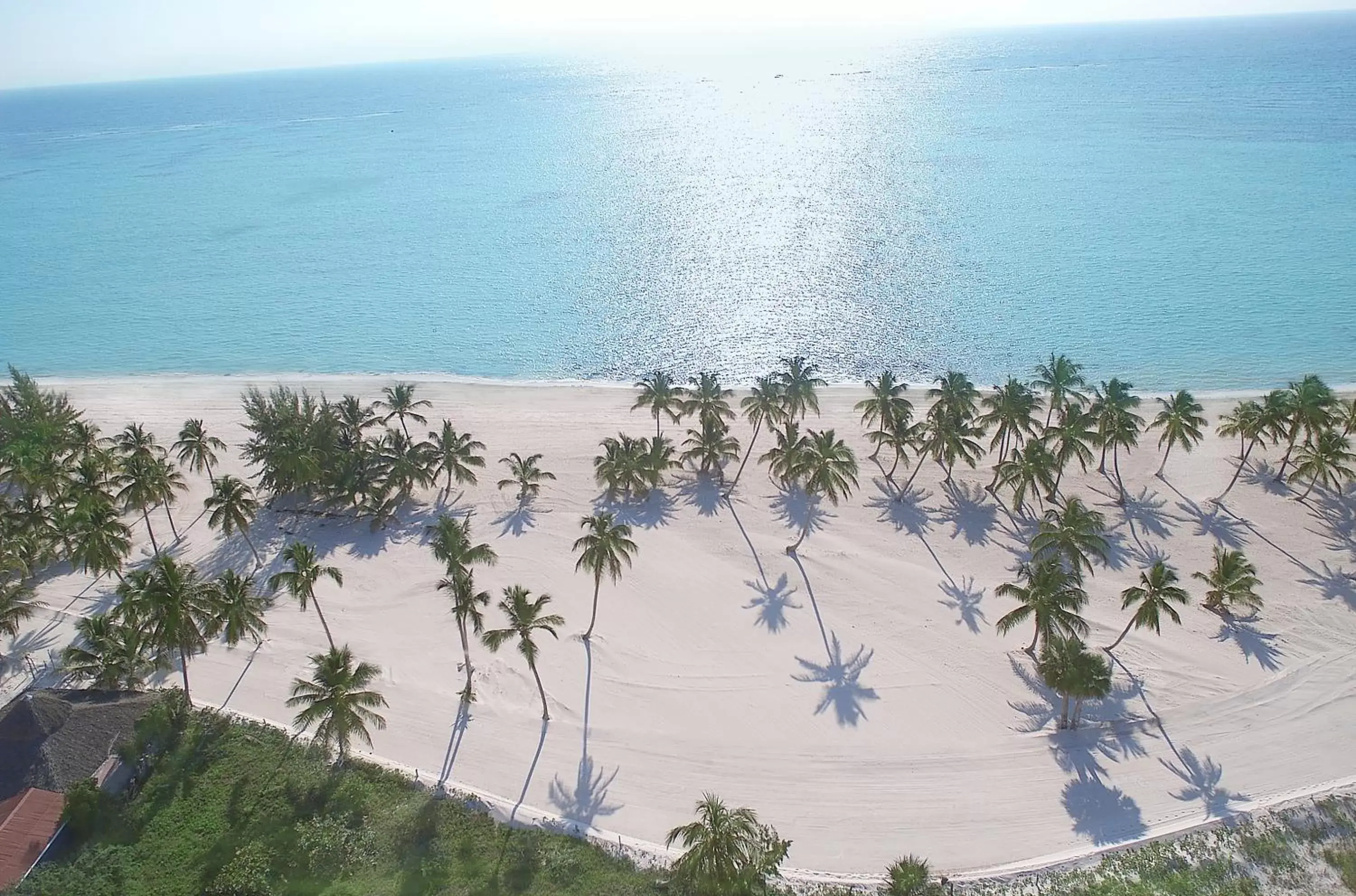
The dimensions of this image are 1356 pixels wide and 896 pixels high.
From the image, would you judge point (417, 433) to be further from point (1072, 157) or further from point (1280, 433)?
point (1072, 157)

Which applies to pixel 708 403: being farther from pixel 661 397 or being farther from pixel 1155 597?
pixel 1155 597

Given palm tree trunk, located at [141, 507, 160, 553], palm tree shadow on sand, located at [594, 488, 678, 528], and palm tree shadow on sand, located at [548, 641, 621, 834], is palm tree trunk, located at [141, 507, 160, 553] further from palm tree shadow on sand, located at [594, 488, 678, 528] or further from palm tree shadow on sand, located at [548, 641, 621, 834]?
palm tree shadow on sand, located at [548, 641, 621, 834]

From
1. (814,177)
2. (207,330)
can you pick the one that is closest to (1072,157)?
(814,177)

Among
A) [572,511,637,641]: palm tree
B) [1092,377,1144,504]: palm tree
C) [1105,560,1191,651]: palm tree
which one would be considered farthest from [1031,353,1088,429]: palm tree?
[572,511,637,641]: palm tree

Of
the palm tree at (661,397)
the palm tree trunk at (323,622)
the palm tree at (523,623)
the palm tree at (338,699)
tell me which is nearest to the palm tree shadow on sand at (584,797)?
the palm tree at (523,623)

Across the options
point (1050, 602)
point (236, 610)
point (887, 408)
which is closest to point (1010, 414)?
point (887, 408)

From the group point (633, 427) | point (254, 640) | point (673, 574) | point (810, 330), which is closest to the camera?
point (254, 640)
